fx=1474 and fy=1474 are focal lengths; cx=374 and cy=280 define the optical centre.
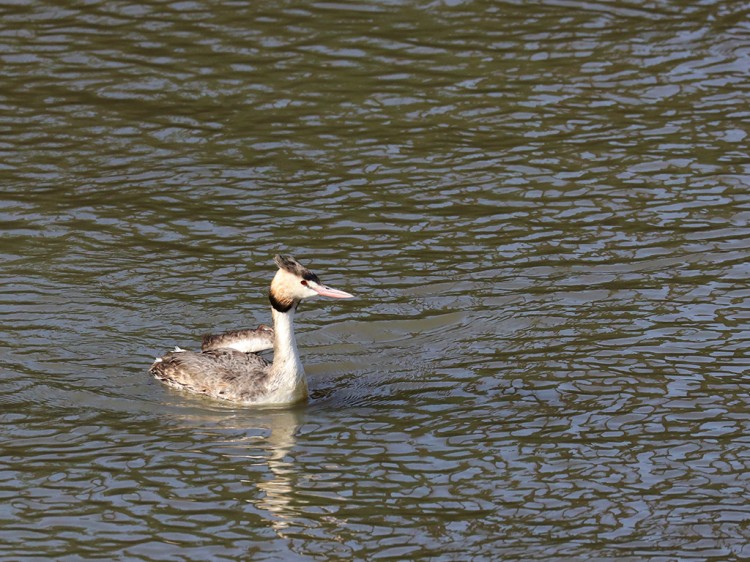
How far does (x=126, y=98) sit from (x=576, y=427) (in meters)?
10.2

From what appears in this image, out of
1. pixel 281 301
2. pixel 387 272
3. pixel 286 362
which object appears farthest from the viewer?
pixel 387 272

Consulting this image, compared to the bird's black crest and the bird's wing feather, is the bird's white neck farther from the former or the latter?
the bird's wing feather

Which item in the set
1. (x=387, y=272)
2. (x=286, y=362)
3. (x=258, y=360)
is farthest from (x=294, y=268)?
(x=387, y=272)

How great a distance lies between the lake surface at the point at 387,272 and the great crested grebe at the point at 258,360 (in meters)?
0.19

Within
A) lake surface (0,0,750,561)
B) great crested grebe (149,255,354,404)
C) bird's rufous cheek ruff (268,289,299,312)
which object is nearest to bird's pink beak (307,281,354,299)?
great crested grebe (149,255,354,404)

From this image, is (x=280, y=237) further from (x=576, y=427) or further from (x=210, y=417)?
(x=576, y=427)

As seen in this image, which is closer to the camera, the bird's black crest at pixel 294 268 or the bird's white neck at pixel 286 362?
the bird's black crest at pixel 294 268

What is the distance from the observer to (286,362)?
1339 cm

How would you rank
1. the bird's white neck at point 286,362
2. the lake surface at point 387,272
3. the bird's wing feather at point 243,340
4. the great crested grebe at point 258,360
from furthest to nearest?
the bird's wing feather at point 243,340 < the bird's white neck at point 286,362 < the great crested grebe at point 258,360 < the lake surface at point 387,272

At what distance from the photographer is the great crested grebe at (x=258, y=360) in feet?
43.0

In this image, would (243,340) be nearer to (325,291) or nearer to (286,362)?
(286,362)

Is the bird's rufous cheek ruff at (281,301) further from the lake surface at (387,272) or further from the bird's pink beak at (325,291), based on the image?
the lake surface at (387,272)

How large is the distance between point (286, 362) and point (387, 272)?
2.78 m

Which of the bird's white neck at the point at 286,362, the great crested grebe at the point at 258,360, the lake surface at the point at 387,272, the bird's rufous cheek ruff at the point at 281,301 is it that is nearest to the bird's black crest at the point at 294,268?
the great crested grebe at the point at 258,360
